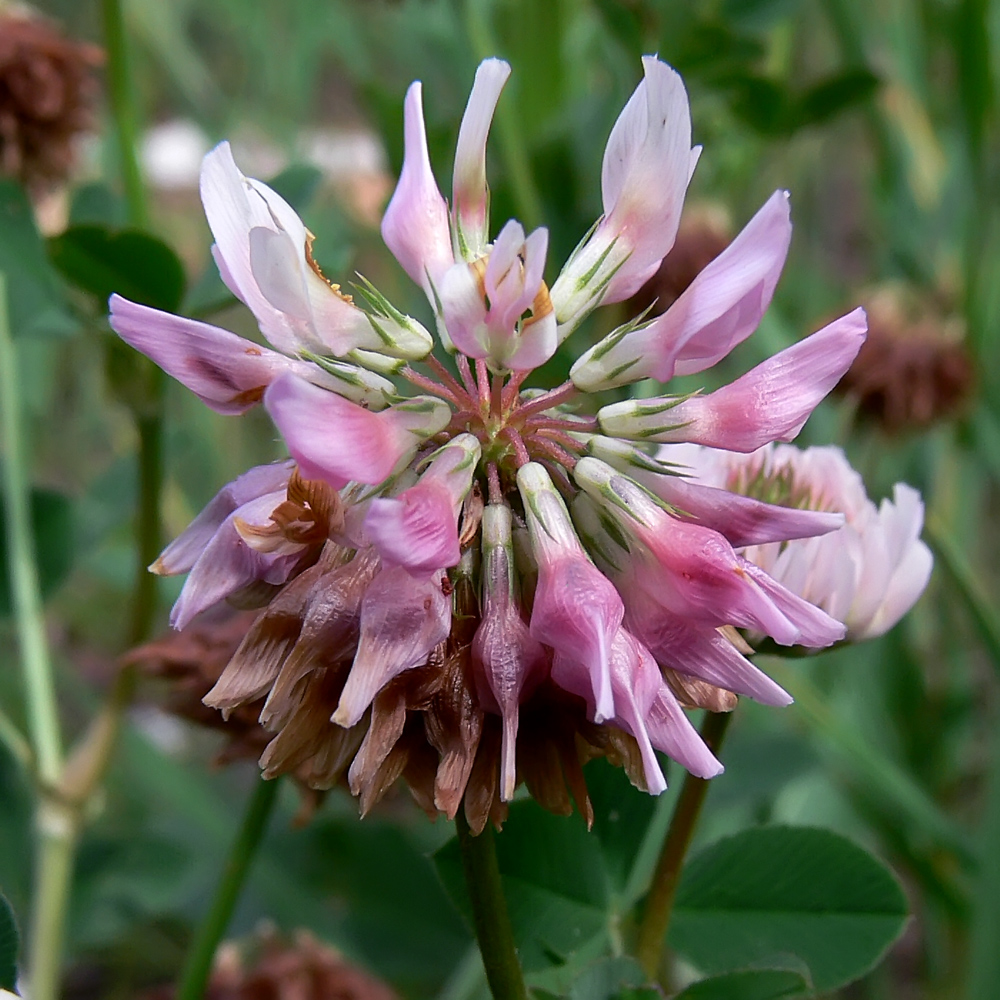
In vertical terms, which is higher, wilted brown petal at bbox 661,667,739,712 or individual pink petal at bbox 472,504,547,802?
individual pink petal at bbox 472,504,547,802

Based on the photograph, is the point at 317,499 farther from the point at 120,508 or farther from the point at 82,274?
the point at 120,508

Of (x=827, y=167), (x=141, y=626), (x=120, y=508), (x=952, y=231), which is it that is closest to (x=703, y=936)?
(x=141, y=626)

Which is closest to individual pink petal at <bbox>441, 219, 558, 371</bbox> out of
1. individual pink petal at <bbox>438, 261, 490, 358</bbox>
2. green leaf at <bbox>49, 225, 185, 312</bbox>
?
individual pink petal at <bbox>438, 261, 490, 358</bbox>

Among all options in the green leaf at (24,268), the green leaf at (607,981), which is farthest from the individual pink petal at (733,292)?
the green leaf at (24,268)

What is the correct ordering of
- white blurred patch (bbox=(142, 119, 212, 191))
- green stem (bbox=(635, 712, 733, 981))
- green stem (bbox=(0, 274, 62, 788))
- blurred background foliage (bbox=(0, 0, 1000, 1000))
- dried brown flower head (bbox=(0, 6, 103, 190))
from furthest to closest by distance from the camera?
1. white blurred patch (bbox=(142, 119, 212, 191))
2. dried brown flower head (bbox=(0, 6, 103, 190))
3. blurred background foliage (bbox=(0, 0, 1000, 1000))
4. green stem (bbox=(0, 274, 62, 788))
5. green stem (bbox=(635, 712, 733, 981))

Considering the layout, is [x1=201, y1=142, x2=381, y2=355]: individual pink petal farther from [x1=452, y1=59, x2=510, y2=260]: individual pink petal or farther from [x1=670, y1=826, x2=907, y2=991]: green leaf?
[x1=670, y1=826, x2=907, y2=991]: green leaf
